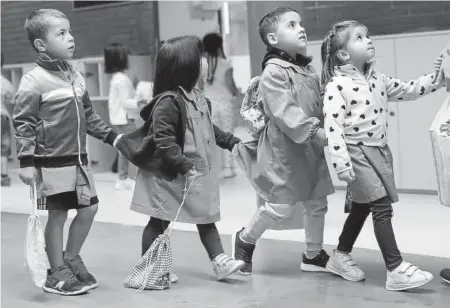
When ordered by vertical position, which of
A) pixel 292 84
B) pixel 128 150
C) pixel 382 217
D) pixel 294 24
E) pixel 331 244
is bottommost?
pixel 331 244

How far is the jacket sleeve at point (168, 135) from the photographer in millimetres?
3705

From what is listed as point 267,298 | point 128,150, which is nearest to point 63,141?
point 128,150

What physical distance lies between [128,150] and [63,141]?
312mm

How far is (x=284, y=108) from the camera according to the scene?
12.2 ft

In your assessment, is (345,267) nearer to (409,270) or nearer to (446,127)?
(409,270)

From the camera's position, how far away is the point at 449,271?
368cm

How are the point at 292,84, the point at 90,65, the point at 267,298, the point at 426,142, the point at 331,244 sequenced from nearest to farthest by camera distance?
1. the point at 267,298
2. the point at 292,84
3. the point at 331,244
4. the point at 426,142
5. the point at 90,65

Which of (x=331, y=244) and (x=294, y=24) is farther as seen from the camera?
(x=331, y=244)

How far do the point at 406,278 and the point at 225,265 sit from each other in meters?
0.86

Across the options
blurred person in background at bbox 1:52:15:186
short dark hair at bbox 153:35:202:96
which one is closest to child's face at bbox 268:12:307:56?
short dark hair at bbox 153:35:202:96

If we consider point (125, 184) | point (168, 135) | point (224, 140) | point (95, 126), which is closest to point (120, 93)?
point (125, 184)

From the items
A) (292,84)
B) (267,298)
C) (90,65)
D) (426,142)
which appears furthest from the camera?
(90,65)

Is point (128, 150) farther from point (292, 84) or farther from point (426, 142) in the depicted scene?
point (426, 142)

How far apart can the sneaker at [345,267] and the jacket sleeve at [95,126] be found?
1.23 meters
